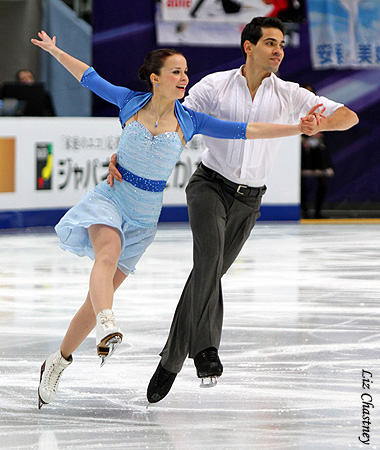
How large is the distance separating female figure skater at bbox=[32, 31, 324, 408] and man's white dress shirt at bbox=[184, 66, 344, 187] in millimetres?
199

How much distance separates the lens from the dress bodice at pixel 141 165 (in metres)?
3.45

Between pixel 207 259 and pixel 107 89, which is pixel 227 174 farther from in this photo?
pixel 107 89

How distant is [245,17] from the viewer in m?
13.1

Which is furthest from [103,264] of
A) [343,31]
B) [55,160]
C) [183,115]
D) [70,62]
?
[343,31]

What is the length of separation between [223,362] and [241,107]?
1.19 m

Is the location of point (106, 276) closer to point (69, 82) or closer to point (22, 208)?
point (22, 208)

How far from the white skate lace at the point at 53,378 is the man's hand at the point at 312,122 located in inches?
50.7

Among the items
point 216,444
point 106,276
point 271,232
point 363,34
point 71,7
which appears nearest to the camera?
point 216,444

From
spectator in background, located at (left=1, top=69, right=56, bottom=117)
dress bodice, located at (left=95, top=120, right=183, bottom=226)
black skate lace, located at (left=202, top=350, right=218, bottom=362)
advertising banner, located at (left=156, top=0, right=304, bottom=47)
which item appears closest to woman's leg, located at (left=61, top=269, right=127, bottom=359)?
dress bodice, located at (left=95, top=120, right=183, bottom=226)

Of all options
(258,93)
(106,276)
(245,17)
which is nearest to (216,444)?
(106,276)

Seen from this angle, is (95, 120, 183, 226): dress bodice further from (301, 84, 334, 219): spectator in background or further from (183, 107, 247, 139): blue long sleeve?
(301, 84, 334, 219): spectator in background

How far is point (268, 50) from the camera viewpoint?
366cm

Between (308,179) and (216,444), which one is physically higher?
(216,444)

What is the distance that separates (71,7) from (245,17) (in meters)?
2.49
